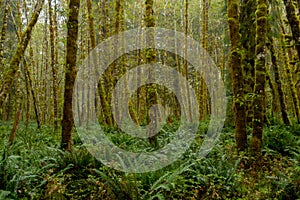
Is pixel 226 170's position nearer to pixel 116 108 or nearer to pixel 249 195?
pixel 249 195

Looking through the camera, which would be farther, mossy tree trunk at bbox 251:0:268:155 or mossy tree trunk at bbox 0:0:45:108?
mossy tree trunk at bbox 251:0:268:155

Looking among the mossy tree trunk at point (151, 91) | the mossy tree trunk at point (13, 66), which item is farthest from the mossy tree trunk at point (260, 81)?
the mossy tree trunk at point (13, 66)

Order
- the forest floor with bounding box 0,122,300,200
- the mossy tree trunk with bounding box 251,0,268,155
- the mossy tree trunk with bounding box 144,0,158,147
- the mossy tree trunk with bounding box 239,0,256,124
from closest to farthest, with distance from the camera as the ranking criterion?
the forest floor with bounding box 0,122,300,200 → the mossy tree trunk with bounding box 251,0,268,155 → the mossy tree trunk with bounding box 144,0,158,147 → the mossy tree trunk with bounding box 239,0,256,124

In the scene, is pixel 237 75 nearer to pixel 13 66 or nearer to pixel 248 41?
pixel 248 41

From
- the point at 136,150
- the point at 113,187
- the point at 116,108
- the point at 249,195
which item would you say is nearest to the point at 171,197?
the point at 113,187

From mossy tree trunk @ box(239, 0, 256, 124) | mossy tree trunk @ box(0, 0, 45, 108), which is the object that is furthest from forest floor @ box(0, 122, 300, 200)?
mossy tree trunk @ box(239, 0, 256, 124)

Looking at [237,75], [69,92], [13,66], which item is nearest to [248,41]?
[237,75]

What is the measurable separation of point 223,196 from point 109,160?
2.52 m

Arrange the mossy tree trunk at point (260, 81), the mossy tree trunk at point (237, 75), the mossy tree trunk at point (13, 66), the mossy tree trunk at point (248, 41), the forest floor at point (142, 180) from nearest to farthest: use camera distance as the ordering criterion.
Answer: the forest floor at point (142, 180) < the mossy tree trunk at point (13, 66) < the mossy tree trunk at point (260, 81) < the mossy tree trunk at point (237, 75) < the mossy tree trunk at point (248, 41)

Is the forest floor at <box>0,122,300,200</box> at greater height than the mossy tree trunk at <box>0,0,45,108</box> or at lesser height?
lesser

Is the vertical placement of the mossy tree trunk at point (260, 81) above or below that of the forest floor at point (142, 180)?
above

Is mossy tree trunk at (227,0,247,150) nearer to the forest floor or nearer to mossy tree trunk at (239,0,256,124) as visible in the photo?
the forest floor

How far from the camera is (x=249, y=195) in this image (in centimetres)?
483

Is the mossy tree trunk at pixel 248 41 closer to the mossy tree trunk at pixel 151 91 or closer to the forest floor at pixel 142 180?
the mossy tree trunk at pixel 151 91
